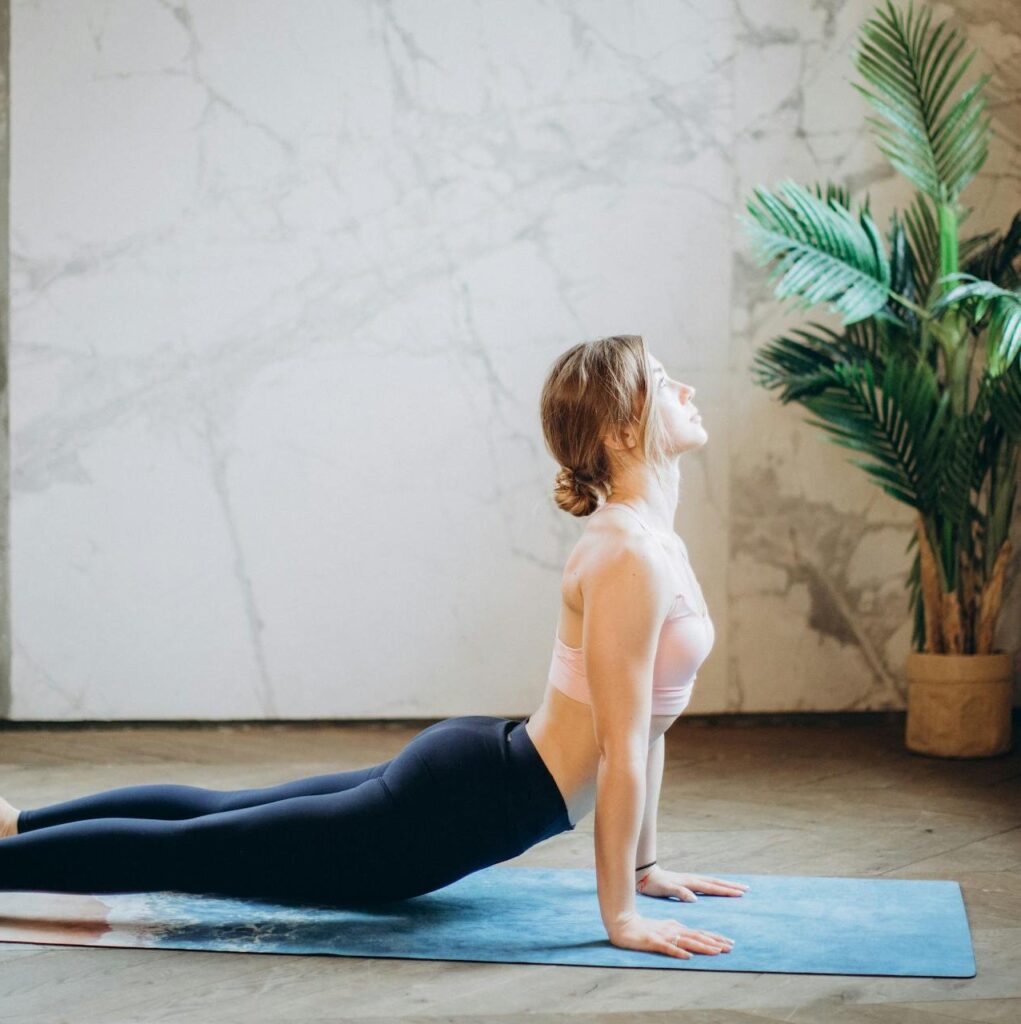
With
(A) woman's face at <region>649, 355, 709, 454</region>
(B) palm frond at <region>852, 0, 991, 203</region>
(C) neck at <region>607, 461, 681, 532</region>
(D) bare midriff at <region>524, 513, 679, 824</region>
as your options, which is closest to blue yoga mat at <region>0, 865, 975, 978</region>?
(D) bare midriff at <region>524, 513, 679, 824</region>

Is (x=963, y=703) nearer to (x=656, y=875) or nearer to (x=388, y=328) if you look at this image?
(x=656, y=875)

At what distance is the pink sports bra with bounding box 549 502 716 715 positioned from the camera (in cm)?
197

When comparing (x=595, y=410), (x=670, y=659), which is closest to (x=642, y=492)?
(x=595, y=410)

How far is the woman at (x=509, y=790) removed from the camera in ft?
6.44

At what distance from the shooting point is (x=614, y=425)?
1.98 m

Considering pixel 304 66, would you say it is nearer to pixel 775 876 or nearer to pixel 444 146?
pixel 444 146

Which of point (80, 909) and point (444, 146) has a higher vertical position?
point (444, 146)

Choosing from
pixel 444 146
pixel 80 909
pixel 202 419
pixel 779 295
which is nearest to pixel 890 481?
pixel 779 295

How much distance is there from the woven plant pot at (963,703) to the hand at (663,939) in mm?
1786

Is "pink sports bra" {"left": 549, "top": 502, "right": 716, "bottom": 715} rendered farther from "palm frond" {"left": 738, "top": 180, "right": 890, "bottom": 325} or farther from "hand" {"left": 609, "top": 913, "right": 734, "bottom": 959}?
"palm frond" {"left": 738, "top": 180, "right": 890, "bottom": 325}

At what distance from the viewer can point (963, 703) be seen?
11.6 feet

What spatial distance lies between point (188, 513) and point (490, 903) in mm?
2111

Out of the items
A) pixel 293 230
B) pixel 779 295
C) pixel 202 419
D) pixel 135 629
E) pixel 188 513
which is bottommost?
pixel 135 629

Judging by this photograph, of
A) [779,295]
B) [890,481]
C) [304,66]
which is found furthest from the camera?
[304,66]
